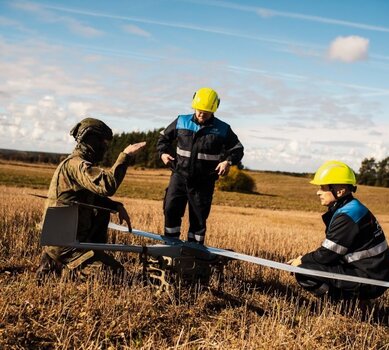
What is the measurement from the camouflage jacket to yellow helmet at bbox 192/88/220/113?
1.79 meters

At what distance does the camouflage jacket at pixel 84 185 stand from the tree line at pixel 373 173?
2771 inches

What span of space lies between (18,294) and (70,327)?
876mm

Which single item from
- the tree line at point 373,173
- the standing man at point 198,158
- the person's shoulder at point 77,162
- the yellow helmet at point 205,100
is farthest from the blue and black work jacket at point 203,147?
the tree line at point 373,173

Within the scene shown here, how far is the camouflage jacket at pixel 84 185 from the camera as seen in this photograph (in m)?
4.91

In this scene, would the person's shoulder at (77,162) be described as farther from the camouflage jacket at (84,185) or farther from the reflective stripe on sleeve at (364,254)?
the reflective stripe on sleeve at (364,254)

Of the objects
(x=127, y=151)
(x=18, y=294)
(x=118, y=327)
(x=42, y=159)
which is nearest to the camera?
(x=118, y=327)

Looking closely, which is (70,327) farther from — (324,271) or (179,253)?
(324,271)

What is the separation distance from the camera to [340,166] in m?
5.66

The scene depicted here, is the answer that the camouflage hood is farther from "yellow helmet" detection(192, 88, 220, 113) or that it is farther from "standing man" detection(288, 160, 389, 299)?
Answer: "standing man" detection(288, 160, 389, 299)

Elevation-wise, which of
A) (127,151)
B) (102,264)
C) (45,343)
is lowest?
(45,343)

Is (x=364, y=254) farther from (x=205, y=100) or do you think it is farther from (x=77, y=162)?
(x=77, y=162)

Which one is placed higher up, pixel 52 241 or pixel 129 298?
pixel 52 241

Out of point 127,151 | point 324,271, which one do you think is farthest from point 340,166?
point 127,151

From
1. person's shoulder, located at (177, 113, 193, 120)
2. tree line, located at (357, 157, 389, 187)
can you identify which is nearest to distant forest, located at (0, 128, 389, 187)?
tree line, located at (357, 157, 389, 187)
